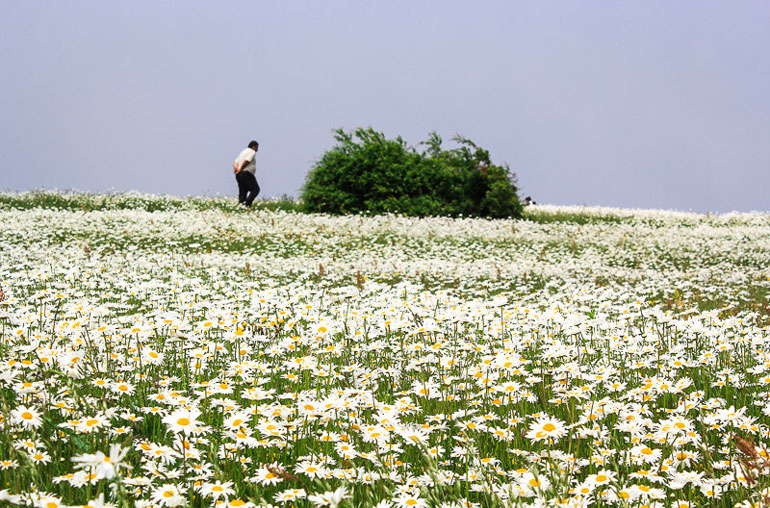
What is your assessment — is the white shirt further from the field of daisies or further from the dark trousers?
the field of daisies

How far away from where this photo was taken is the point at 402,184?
82.8 ft

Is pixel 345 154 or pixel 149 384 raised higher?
pixel 345 154

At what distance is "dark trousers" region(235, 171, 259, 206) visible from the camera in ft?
86.3

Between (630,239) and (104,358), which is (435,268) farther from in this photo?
(630,239)

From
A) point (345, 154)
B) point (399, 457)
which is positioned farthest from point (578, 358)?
point (345, 154)

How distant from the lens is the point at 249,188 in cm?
2662

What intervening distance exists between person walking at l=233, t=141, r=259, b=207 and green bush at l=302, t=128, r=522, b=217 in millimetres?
2171

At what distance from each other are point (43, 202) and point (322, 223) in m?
12.7

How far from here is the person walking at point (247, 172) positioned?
25969 mm

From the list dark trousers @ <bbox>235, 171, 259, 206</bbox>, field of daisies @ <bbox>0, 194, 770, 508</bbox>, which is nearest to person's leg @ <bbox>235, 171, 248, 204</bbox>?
dark trousers @ <bbox>235, 171, 259, 206</bbox>

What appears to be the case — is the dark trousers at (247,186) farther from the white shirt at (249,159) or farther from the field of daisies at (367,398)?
the field of daisies at (367,398)

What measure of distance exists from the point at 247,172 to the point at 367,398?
2334cm

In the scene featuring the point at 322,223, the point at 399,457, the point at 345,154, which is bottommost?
the point at 399,457

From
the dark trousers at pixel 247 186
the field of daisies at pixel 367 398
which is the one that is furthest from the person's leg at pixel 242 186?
the field of daisies at pixel 367 398
